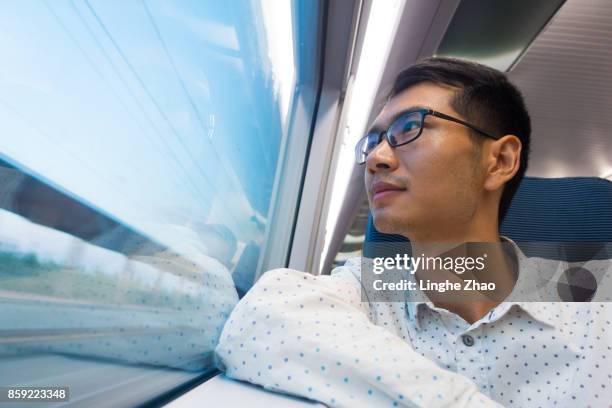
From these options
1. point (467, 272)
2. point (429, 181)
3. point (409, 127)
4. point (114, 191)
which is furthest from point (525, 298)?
point (114, 191)

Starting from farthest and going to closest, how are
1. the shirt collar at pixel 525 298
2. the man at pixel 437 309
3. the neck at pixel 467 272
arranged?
the neck at pixel 467 272 → the shirt collar at pixel 525 298 → the man at pixel 437 309

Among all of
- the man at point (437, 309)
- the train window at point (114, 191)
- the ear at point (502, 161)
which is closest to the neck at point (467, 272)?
the man at point (437, 309)

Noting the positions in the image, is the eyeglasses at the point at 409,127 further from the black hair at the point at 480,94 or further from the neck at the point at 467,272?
the neck at the point at 467,272

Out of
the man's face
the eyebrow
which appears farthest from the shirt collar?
the eyebrow

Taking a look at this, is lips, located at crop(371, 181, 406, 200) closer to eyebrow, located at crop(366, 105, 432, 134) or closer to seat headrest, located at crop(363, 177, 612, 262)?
eyebrow, located at crop(366, 105, 432, 134)

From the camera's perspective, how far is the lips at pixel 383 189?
0.73m

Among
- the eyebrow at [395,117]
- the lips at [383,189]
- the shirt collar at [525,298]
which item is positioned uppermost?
the eyebrow at [395,117]

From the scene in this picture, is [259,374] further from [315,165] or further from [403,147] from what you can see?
[315,165]

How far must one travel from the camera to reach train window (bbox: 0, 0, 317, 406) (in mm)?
338

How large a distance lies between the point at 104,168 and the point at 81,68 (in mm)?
120

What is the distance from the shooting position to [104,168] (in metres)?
0.45

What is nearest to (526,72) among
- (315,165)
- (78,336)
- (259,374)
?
(315,165)

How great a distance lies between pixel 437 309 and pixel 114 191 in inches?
24.6

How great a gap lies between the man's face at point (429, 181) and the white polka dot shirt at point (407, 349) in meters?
0.16
